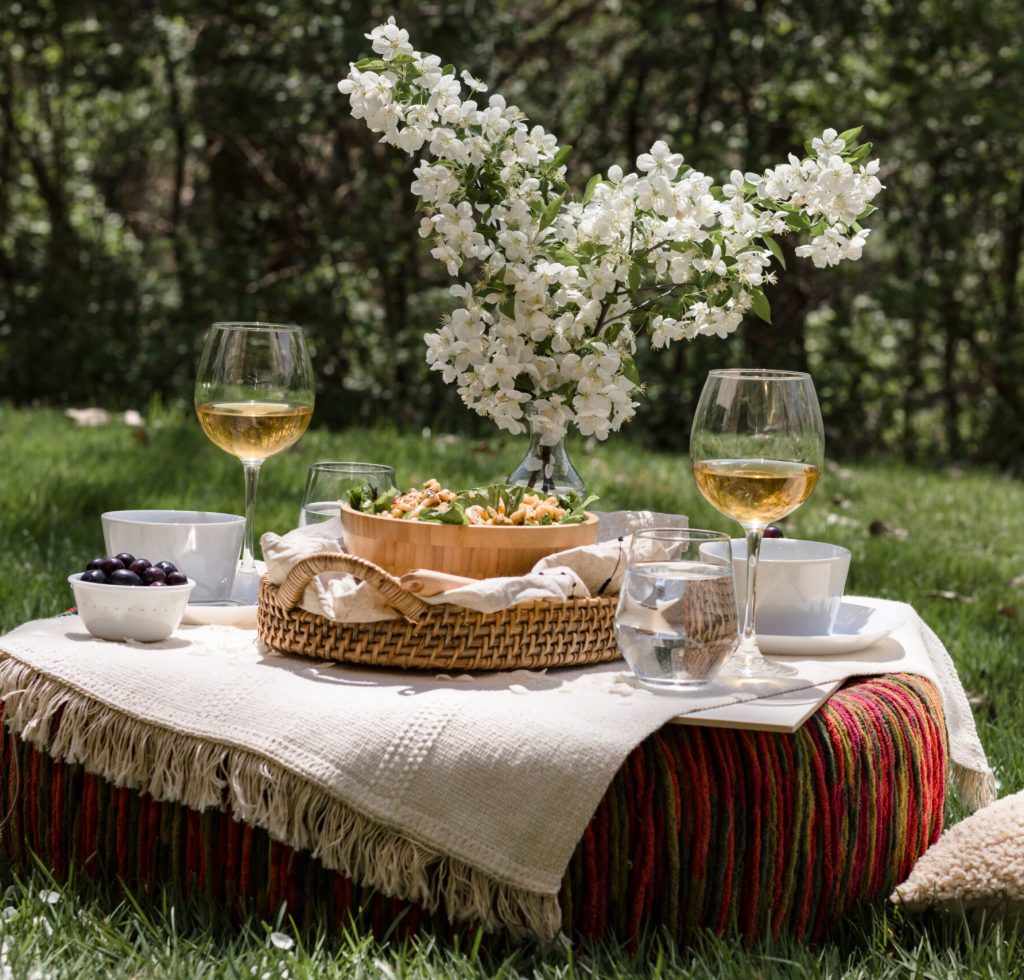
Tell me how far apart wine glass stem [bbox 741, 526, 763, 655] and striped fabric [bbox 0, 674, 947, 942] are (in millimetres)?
154

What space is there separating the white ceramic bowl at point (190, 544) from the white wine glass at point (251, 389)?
72 mm

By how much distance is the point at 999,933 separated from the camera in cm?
223

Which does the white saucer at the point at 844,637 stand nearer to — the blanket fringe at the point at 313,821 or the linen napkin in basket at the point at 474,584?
the linen napkin in basket at the point at 474,584

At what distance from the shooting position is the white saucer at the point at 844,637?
2.48 meters

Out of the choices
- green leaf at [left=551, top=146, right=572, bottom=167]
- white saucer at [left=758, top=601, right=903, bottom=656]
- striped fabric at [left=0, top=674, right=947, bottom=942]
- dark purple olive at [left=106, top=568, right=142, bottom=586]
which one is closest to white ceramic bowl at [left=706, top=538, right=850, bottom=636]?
white saucer at [left=758, top=601, right=903, bottom=656]

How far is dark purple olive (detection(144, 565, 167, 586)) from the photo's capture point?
7.89ft

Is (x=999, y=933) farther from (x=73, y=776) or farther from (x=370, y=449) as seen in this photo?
(x=370, y=449)

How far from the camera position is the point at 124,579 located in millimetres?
2395

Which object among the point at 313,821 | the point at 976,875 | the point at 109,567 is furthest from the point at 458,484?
the point at 313,821

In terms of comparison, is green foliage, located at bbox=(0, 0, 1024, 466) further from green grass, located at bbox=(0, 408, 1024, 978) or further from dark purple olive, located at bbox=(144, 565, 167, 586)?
dark purple olive, located at bbox=(144, 565, 167, 586)

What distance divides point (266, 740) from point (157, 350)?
6.75m

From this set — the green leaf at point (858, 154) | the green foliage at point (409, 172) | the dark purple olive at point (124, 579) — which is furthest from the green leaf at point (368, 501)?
the green foliage at point (409, 172)

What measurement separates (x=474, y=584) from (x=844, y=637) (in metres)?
0.71

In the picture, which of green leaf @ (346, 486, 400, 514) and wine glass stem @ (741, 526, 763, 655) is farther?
green leaf @ (346, 486, 400, 514)
